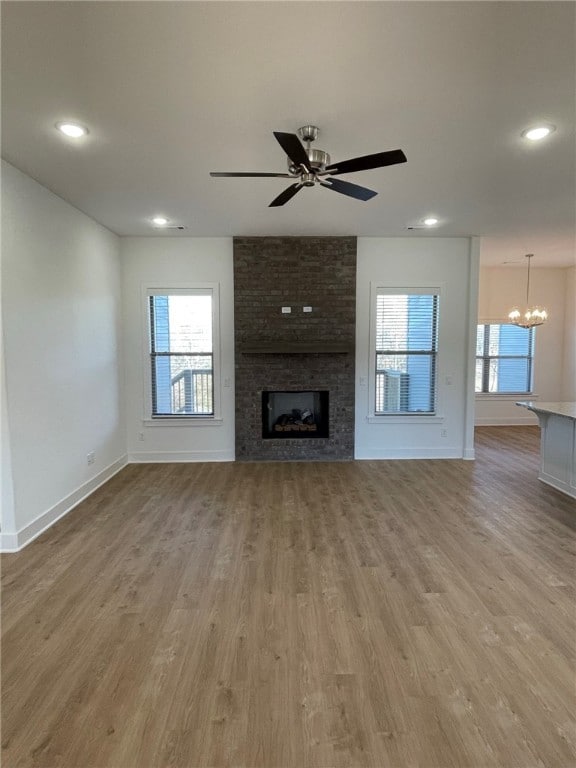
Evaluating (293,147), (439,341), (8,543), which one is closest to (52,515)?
(8,543)

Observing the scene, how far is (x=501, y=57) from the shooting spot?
1.85 metres

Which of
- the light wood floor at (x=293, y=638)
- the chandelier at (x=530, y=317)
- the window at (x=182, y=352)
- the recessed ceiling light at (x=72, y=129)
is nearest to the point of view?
the light wood floor at (x=293, y=638)

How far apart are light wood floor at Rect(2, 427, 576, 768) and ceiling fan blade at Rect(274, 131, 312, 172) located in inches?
103

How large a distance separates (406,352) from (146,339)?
11.9 feet

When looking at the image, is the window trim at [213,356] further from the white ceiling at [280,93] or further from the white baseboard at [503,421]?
the white baseboard at [503,421]

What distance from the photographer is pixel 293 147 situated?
6.69 ft

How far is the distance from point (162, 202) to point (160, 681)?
12.6 ft

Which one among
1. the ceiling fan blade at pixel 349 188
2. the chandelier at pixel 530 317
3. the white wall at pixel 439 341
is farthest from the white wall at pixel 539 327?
the ceiling fan blade at pixel 349 188

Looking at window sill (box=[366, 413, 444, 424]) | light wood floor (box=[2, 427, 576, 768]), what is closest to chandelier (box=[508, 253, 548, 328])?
window sill (box=[366, 413, 444, 424])

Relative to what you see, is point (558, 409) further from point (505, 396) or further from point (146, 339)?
point (146, 339)

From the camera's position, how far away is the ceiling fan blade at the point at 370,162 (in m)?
2.08

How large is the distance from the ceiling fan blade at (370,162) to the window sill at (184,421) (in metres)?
3.64

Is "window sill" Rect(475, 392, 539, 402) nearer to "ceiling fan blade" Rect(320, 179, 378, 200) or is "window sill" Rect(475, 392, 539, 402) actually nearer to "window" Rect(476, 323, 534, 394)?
"window" Rect(476, 323, 534, 394)

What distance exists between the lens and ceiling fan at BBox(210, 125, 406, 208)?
2055 mm
